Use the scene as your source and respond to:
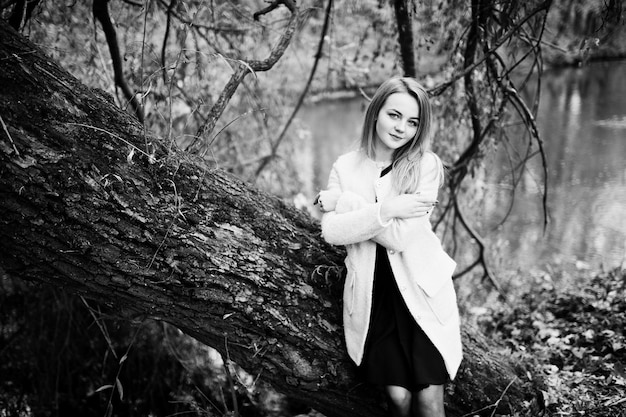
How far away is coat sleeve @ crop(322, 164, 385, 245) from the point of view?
1.84m

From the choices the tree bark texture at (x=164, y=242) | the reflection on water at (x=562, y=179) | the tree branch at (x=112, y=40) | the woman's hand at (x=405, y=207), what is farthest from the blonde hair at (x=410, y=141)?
the reflection on water at (x=562, y=179)

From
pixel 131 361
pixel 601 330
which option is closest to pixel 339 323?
pixel 601 330

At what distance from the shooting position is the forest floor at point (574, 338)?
2.20 m

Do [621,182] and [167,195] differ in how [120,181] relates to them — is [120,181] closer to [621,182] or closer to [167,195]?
[167,195]

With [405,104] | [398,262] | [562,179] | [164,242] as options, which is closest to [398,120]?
[405,104]

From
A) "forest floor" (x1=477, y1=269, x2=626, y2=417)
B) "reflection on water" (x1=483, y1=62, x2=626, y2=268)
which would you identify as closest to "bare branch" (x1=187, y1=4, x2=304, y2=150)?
"forest floor" (x1=477, y1=269, x2=626, y2=417)

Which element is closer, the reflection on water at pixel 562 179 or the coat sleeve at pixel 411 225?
the coat sleeve at pixel 411 225

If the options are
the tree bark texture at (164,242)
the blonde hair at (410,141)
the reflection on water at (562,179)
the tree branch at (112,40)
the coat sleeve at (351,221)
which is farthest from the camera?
the reflection on water at (562,179)

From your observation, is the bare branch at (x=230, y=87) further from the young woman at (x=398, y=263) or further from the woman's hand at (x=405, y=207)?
the woman's hand at (x=405, y=207)

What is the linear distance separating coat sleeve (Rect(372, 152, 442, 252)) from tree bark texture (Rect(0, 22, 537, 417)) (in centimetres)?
25

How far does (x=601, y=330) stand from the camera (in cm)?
275

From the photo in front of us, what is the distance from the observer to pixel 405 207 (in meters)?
1.85

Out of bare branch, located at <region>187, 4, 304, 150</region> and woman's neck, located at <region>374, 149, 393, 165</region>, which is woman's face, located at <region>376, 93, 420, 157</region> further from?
bare branch, located at <region>187, 4, 304, 150</region>

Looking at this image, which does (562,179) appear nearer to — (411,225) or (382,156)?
(382,156)
